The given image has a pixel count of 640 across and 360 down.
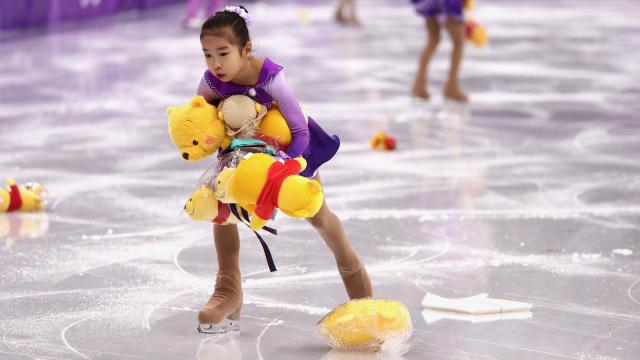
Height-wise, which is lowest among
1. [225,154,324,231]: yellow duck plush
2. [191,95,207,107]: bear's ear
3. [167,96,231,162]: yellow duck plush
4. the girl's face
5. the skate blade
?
the skate blade

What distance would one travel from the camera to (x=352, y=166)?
24.7 feet

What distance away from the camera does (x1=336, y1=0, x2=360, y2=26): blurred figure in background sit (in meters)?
16.6

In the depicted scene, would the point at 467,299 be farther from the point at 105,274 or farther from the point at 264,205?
the point at 105,274

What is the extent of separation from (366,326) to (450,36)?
6343 mm

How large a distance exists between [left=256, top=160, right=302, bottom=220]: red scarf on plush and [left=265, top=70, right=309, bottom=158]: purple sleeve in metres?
0.17

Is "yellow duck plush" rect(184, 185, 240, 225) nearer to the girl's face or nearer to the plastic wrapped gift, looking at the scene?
the girl's face

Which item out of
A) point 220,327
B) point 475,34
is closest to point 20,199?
point 220,327

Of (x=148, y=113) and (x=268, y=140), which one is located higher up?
(x=268, y=140)

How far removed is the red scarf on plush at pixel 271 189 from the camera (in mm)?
3904

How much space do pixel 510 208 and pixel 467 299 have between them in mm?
1707

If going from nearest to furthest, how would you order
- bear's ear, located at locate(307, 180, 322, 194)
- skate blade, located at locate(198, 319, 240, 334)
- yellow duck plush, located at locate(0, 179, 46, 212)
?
bear's ear, located at locate(307, 180, 322, 194) → skate blade, located at locate(198, 319, 240, 334) → yellow duck plush, located at locate(0, 179, 46, 212)

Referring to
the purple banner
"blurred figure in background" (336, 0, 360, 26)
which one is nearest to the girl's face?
the purple banner

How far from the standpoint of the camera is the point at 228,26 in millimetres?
4000

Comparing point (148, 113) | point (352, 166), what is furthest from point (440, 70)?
point (352, 166)
